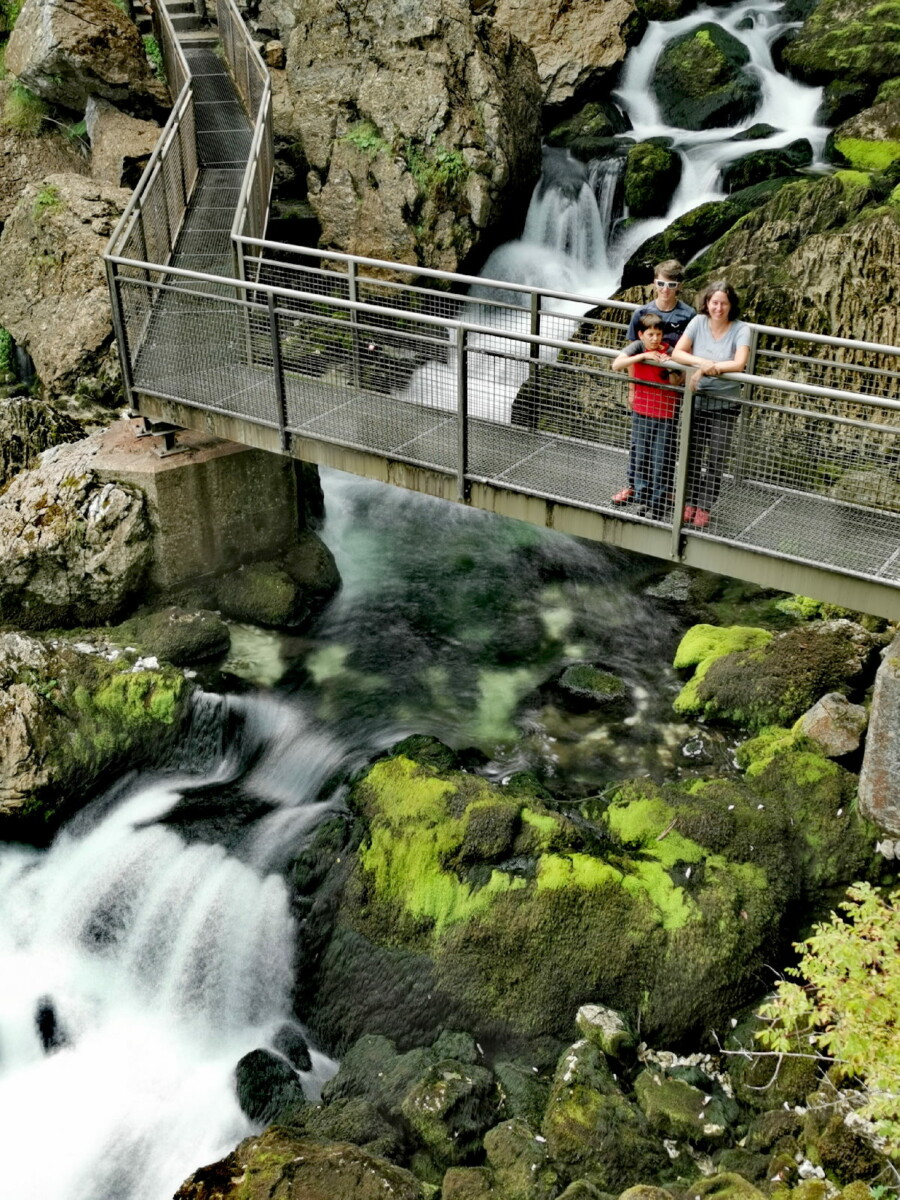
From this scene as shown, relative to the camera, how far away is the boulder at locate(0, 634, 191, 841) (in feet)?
32.1

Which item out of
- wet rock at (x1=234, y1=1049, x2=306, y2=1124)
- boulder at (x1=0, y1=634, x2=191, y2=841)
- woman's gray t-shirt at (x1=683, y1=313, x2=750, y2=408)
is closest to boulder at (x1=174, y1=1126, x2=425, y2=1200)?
wet rock at (x1=234, y1=1049, x2=306, y2=1124)

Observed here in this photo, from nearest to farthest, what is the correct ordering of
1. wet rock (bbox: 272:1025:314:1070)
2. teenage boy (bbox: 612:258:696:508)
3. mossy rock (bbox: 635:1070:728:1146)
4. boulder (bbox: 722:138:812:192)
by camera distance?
mossy rock (bbox: 635:1070:728:1146) → teenage boy (bbox: 612:258:696:508) → wet rock (bbox: 272:1025:314:1070) → boulder (bbox: 722:138:812:192)

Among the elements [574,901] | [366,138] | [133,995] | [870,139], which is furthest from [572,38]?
[133,995]

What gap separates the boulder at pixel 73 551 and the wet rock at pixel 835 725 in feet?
21.6

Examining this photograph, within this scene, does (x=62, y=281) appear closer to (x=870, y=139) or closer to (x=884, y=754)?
(x=870, y=139)

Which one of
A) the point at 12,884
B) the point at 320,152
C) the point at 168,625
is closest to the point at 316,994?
the point at 12,884

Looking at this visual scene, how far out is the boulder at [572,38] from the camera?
18328 mm

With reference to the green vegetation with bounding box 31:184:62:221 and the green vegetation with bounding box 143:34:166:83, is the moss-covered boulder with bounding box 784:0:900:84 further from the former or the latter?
the green vegetation with bounding box 31:184:62:221

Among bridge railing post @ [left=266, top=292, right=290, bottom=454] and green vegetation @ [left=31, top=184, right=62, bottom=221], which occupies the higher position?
green vegetation @ [left=31, top=184, right=62, bottom=221]

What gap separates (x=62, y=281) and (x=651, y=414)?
9.41 m

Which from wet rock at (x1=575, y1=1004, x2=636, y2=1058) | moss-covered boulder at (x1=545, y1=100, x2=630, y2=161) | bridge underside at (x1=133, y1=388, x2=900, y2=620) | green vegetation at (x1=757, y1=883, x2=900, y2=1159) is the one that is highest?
moss-covered boulder at (x1=545, y1=100, x2=630, y2=161)

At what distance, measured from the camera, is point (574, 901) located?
8.25 meters

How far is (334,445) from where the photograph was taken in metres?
9.83

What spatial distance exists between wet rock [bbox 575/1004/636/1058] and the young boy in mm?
3400
